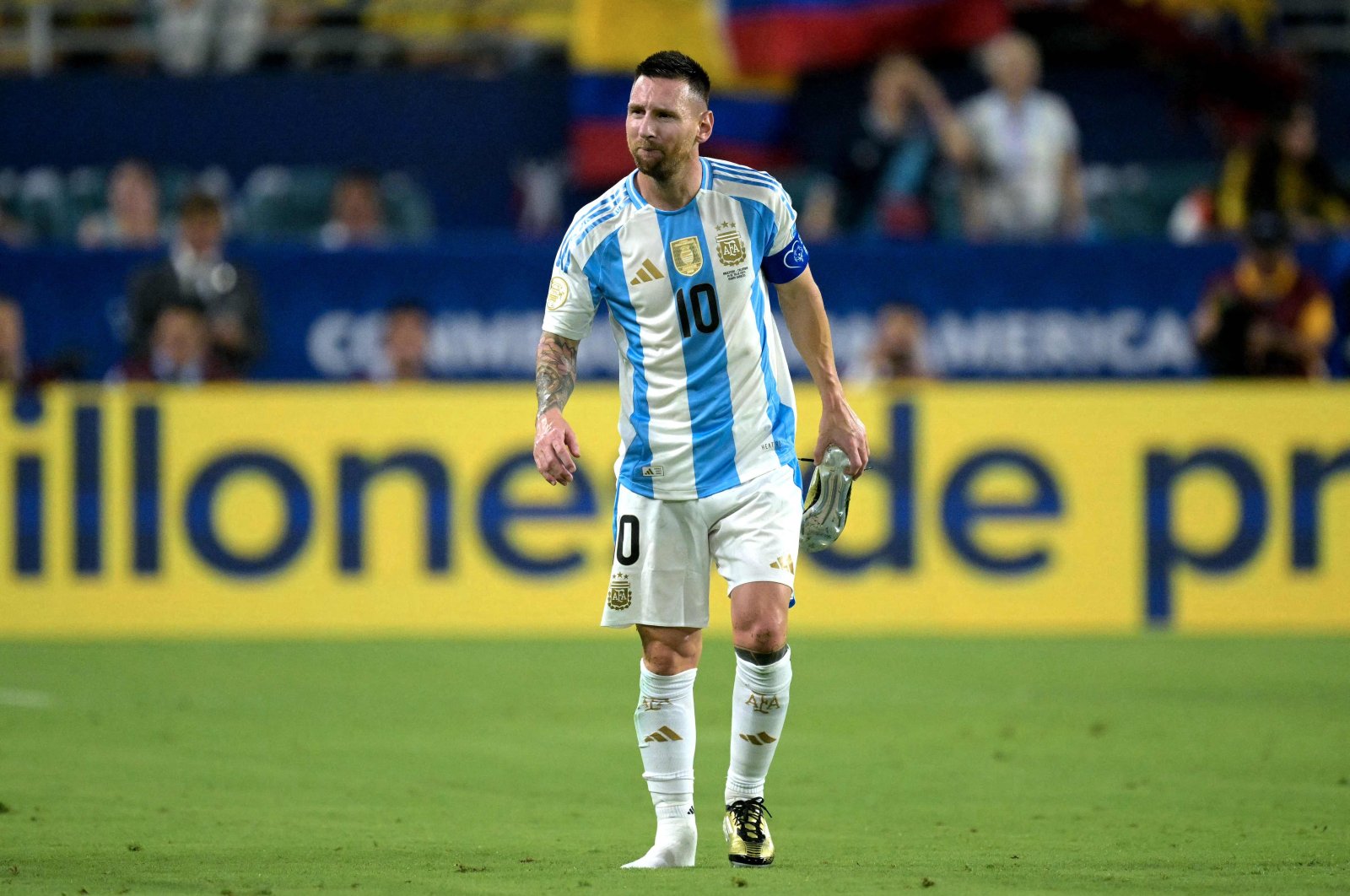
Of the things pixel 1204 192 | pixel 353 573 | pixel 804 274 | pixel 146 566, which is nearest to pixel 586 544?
pixel 353 573

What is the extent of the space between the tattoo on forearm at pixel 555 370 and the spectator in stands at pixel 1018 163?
30.8ft

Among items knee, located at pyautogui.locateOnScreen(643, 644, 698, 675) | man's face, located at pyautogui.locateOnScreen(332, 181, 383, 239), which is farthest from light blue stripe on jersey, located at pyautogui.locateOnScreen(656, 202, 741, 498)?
man's face, located at pyautogui.locateOnScreen(332, 181, 383, 239)

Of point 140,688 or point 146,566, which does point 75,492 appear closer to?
point 146,566

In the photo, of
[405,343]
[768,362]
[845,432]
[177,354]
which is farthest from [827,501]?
[177,354]

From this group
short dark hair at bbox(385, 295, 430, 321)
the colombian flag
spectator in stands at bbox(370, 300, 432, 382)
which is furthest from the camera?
the colombian flag

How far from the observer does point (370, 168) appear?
54.1 ft

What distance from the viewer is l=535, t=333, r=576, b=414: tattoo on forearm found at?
6324mm

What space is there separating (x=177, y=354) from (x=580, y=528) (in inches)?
114

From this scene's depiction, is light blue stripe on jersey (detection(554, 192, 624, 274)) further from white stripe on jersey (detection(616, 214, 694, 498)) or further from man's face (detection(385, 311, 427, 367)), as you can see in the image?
man's face (detection(385, 311, 427, 367))

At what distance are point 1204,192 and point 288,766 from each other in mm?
9972

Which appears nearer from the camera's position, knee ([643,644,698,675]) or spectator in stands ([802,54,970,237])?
knee ([643,644,698,675])

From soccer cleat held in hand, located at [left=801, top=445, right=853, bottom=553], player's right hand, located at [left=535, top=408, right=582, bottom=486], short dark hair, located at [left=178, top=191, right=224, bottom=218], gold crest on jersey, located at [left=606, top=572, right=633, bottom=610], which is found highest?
short dark hair, located at [left=178, top=191, right=224, bottom=218]

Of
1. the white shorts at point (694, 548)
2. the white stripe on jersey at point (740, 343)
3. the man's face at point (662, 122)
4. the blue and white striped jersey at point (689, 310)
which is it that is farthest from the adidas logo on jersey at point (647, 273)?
the white shorts at point (694, 548)

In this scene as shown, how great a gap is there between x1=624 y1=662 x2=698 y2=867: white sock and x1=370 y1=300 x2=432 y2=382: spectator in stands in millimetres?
8001
